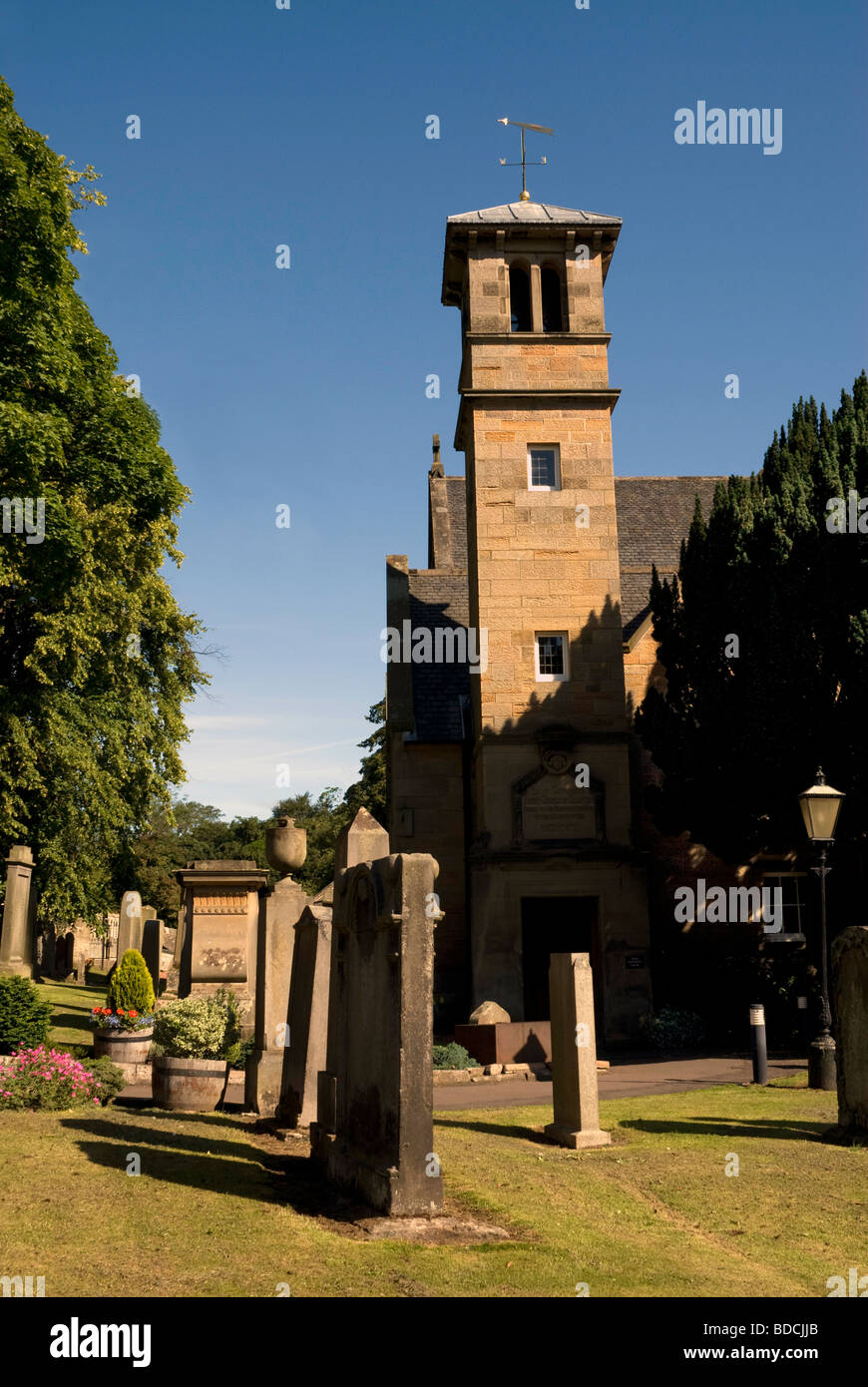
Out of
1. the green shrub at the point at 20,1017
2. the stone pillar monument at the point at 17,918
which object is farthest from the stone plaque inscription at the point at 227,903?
the green shrub at the point at 20,1017

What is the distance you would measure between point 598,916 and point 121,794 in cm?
1350

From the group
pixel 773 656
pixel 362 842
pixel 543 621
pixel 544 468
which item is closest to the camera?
pixel 362 842

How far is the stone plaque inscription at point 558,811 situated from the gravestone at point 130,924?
29.2 ft

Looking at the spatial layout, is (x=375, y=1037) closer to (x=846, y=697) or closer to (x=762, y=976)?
(x=846, y=697)

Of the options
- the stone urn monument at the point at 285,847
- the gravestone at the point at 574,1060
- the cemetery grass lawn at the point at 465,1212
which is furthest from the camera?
the stone urn monument at the point at 285,847

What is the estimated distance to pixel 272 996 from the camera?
46.3ft

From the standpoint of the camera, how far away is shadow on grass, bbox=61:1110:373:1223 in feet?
28.8

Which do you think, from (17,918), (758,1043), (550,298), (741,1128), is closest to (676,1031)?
(758,1043)

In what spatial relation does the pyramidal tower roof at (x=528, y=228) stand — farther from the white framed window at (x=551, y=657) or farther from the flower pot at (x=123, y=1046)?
the flower pot at (x=123, y=1046)

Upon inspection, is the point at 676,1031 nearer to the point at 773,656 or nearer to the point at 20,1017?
the point at 773,656

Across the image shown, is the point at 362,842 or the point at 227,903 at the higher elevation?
the point at 362,842

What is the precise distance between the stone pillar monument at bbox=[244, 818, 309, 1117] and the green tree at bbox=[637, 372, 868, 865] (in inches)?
394

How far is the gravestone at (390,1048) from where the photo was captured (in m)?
8.13

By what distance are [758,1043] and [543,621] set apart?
1191cm
